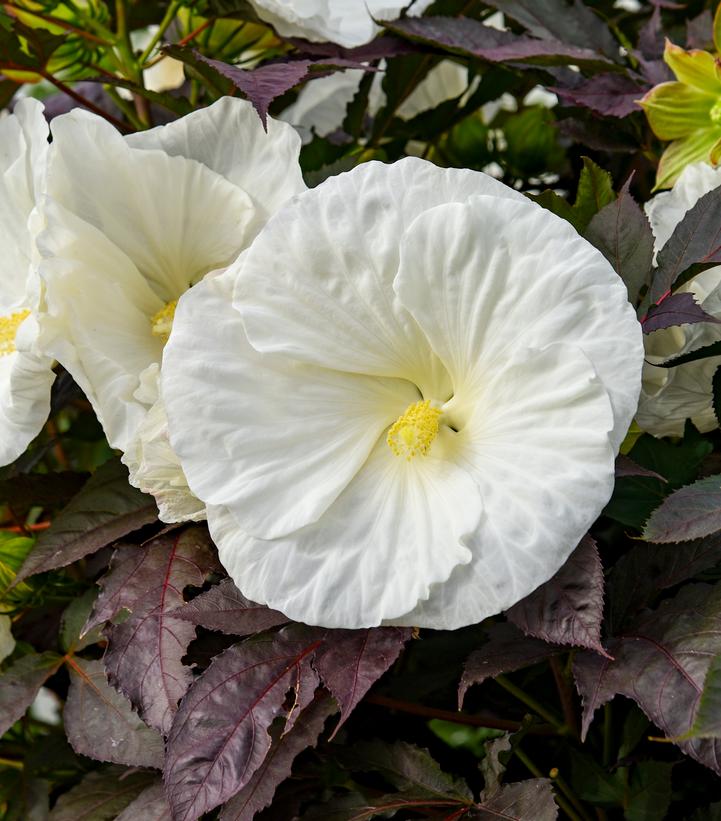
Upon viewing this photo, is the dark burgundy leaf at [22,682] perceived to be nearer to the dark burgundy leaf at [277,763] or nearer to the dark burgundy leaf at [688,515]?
the dark burgundy leaf at [277,763]

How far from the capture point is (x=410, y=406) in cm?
47

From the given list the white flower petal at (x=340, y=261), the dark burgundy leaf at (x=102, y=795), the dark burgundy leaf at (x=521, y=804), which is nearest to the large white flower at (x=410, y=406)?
the white flower petal at (x=340, y=261)

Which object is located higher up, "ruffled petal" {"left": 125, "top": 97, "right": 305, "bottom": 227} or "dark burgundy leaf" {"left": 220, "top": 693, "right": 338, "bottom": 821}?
"ruffled petal" {"left": 125, "top": 97, "right": 305, "bottom": 227}

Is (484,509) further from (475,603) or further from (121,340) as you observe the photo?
(121,340)

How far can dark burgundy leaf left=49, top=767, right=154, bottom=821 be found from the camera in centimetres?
56

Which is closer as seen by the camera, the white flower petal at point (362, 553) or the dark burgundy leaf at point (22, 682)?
the white flower petal at point (362, 553)

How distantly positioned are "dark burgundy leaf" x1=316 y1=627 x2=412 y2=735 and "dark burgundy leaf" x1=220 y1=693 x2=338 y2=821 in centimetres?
4

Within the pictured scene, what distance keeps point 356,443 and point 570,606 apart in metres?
0.12

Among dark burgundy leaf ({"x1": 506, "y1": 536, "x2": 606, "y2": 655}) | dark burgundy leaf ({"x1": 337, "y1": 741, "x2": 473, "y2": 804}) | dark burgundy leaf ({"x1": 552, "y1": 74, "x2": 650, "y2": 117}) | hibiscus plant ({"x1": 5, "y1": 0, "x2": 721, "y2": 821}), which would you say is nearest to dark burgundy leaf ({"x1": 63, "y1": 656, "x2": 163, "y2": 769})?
hibiscus plant ({"x1": 5, "y1": 0, "x2": 721, "y2": 821})

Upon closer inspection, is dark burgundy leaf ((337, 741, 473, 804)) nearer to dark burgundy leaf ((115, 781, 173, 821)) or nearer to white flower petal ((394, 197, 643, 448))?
dark burgundy leaf ((115, 781, 173, 821))

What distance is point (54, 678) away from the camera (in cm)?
69

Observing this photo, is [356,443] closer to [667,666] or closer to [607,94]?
[667,666]

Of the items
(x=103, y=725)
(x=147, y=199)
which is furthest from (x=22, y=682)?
(x=147, y=199)

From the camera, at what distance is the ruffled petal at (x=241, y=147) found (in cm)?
51
